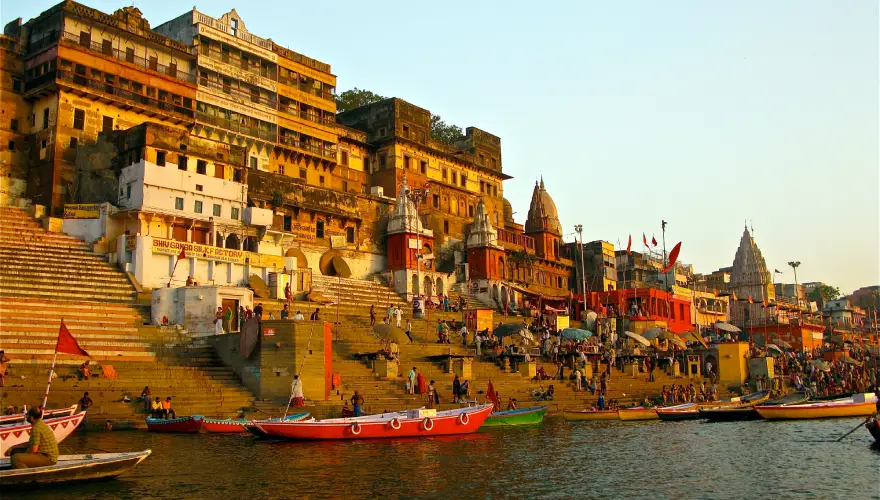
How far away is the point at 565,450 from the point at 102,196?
87.5 ft

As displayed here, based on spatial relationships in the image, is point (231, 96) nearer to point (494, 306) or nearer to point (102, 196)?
point (102, 196)

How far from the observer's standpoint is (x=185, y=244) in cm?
3731

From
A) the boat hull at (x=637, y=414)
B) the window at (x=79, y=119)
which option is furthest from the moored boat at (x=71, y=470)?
the window at (x=79, y=119)

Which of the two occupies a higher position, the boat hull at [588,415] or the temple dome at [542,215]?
the temple dome at [542,215]

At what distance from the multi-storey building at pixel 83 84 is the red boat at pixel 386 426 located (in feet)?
74.6

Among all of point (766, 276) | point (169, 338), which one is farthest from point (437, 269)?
point (766, 276)

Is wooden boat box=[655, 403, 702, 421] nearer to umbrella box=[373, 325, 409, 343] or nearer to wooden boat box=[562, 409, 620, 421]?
wooden boat box=[562, 409, 620, 421]

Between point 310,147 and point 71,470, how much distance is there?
129ft

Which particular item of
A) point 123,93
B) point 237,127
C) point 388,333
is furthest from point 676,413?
point 123,93

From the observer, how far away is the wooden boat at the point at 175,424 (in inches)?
935

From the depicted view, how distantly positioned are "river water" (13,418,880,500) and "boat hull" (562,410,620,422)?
496 cm

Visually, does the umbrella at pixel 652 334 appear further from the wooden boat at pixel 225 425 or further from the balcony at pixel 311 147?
the wooden boat at pixel 225 425

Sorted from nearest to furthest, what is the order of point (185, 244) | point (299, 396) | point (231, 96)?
point (299, 396) → point (185, 244) → point (231, 96)

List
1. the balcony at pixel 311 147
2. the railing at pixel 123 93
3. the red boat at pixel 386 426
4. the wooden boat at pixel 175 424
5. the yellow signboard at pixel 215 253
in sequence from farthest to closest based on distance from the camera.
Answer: the balcony at pixel 311 147, the railing at pixel 123 93, the yellow signboard at pixel 215 253, the wooden boat at pixel 175 424, the red boat at pixel 386 426
